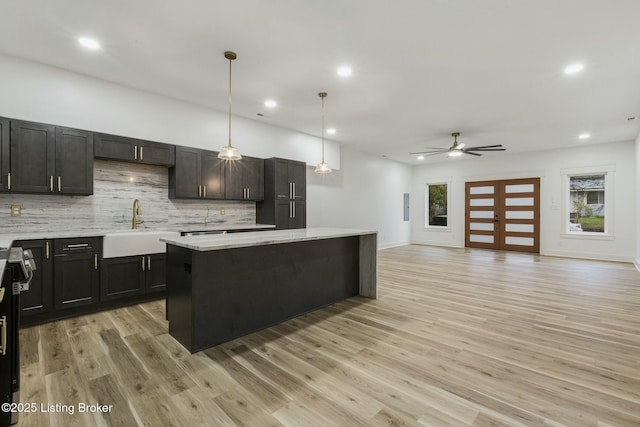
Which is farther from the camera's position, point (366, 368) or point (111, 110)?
point (111, 110)

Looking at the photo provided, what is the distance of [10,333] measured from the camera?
1.66 m

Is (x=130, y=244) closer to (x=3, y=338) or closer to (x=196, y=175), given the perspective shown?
(x=196, y=175)

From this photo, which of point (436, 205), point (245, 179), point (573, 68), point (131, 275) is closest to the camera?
point (573, 68)

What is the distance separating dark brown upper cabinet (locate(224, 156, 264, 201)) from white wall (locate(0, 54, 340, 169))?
271mm

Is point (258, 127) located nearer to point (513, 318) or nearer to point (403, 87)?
point (403, 87)

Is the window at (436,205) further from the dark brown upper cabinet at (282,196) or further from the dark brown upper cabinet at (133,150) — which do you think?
the dark brown upper cabinet at (133,150)

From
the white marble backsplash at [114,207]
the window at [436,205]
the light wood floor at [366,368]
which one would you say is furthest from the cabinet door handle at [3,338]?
the window at [436,205]

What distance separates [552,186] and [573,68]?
560cm

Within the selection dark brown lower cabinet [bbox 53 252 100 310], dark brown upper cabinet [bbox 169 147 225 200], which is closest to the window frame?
dark brown upper cabinet [bbox 169 147 225 200]

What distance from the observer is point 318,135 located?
6.73 meters

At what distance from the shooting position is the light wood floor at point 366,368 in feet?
5.85

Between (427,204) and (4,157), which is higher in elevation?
(4,157)

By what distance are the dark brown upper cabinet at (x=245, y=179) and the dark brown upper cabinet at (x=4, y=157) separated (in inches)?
99.3

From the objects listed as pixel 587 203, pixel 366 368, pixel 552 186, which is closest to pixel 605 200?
pixel 587 203
